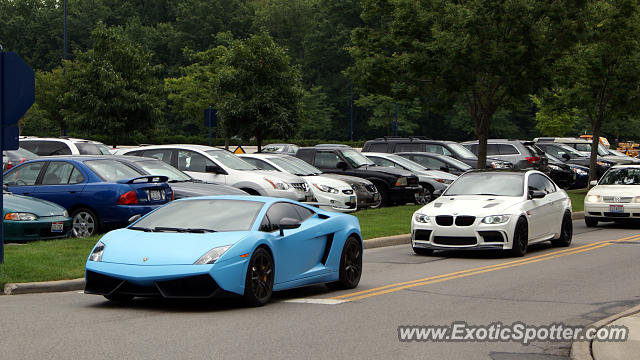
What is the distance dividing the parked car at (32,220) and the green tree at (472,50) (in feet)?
46.3

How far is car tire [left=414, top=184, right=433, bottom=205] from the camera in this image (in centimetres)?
2650

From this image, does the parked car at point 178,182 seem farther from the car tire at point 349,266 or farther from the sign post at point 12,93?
the car tire at point 349,266

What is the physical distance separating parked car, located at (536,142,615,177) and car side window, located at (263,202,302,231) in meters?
30.0

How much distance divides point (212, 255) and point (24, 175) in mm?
9161

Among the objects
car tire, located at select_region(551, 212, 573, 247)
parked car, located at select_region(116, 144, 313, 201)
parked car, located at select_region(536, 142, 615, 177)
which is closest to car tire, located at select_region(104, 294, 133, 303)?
parked car, located at select_region(116, 144, 313, 201)

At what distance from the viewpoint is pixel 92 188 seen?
16.1 metres

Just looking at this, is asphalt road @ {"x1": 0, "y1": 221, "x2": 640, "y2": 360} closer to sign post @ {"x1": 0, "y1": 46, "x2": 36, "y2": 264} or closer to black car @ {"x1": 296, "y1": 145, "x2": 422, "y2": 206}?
sign post @ {"x1": 0, "y1": 46, "x2": 36, "y2": 264}

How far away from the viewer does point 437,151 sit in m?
32.6

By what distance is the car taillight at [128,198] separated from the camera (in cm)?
1584

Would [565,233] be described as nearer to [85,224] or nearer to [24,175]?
[85,224]

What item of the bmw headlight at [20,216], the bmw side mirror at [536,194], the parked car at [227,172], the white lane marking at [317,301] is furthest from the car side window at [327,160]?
the white lane marking at [317,301]

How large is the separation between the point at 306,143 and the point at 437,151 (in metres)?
52.2

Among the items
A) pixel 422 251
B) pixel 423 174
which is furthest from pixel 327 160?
pixel 422 251

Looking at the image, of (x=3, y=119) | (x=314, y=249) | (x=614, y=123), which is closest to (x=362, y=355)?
Answer: (x=314, y=249)
